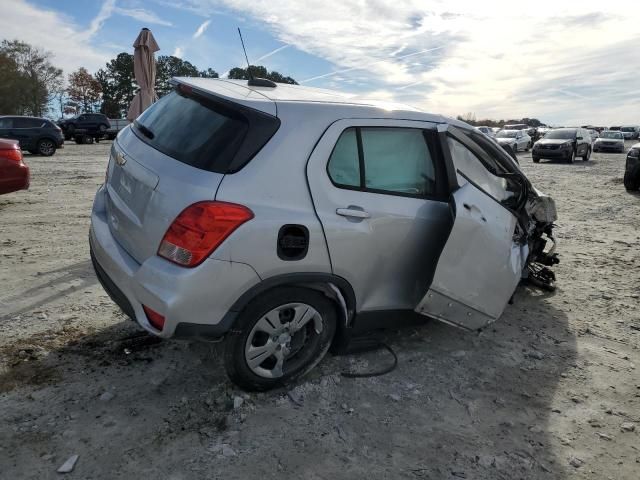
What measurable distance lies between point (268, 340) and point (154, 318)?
69cm

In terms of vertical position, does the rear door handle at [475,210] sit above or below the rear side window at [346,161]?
below

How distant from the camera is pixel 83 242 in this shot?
6.21 m

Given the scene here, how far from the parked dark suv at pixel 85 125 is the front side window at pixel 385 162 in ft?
103

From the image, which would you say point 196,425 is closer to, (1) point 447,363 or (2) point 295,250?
(2) point 295,250

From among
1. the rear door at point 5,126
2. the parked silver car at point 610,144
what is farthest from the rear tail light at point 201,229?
the parked silver car at point 610,144

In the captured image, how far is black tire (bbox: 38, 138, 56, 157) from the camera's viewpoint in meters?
19.4

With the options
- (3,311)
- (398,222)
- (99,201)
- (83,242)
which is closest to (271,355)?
(398,222)

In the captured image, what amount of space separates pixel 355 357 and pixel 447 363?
68cm

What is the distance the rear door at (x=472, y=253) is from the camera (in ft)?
10.8

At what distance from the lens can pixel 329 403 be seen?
10.0ft

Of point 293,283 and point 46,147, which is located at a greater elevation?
point 46,147

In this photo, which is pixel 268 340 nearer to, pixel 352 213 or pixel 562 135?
pixel 352 213

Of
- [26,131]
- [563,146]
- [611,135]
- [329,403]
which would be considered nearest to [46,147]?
[26,131]

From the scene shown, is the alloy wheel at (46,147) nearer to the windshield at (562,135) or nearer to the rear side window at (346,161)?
the rear side window at (346,161)
